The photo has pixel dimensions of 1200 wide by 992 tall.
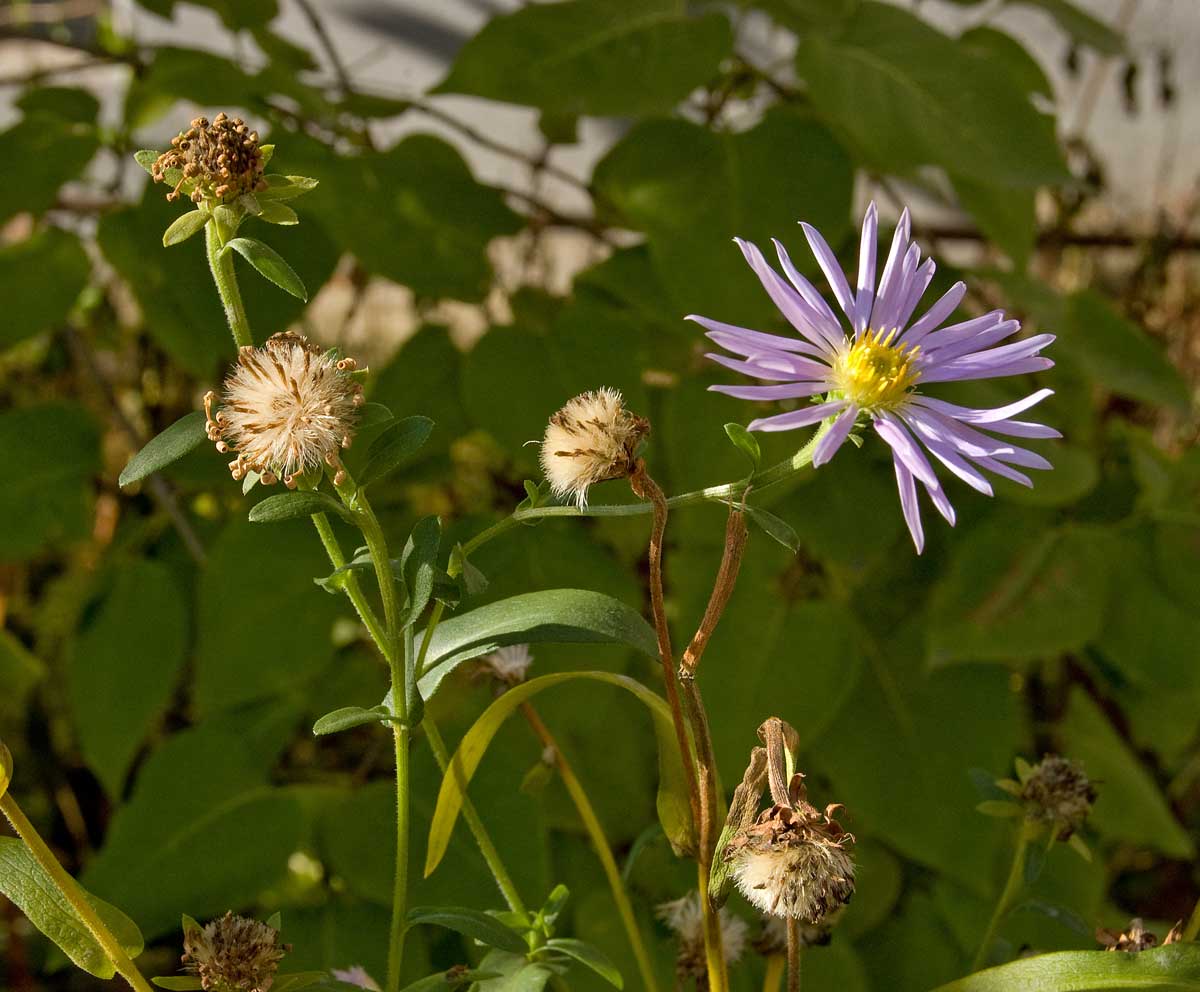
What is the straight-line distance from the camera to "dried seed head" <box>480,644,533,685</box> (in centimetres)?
28

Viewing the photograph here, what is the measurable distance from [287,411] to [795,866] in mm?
105

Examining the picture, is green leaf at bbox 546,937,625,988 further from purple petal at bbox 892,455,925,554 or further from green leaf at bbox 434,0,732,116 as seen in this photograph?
green leaf at bbox 434,0,732,116

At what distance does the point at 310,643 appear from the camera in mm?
528

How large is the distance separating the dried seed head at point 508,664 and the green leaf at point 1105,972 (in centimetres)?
11

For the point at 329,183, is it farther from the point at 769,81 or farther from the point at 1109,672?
the point at 1109,672

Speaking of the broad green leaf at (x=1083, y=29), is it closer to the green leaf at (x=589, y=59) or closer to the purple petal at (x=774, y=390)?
the green leaf at (x=589, y=59)

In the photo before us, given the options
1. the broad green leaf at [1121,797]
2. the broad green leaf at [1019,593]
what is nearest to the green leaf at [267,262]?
the broad green leaf at [1019,593]

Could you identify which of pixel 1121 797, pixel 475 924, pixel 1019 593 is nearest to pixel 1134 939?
pixel 475 924

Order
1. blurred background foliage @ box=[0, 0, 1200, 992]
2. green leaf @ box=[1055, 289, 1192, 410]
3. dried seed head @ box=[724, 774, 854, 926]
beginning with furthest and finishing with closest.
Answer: green leaf @ box=[1055, 289, 1192, 410] < blurred background foliage @ box=[0, 0, 1200, 992] < dried seed head @ box=[724, 774, 854, 926]

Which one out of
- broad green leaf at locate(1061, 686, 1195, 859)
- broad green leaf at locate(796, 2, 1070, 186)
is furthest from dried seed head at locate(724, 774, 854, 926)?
broad green leaf at locate(1061, 686, 1195, 859)

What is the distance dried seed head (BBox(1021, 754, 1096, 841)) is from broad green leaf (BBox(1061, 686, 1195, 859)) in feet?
1.23

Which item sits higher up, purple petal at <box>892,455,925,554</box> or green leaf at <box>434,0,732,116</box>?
purple petal at <box>892,455,925,554</box>

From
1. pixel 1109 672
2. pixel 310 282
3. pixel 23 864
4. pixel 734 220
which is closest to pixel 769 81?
pixel 734 220

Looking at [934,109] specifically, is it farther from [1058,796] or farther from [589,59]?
[1058,796]
